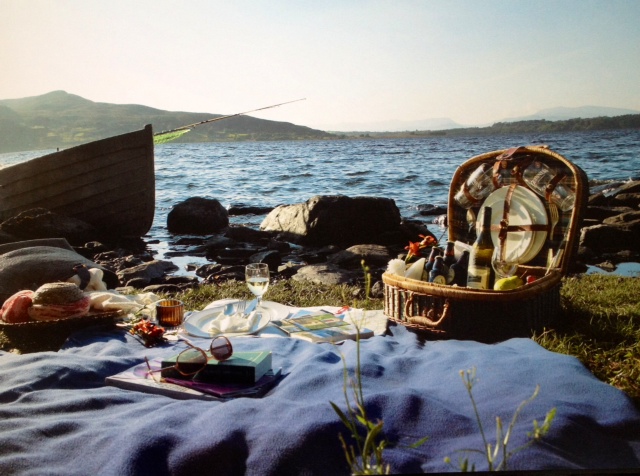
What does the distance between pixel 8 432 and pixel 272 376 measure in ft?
3.13

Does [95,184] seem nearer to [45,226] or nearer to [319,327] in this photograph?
[45,226]

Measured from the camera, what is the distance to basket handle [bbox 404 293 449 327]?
3.14 metres

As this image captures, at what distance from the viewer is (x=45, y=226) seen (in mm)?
9805

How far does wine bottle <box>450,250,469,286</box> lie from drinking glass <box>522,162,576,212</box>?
30.2 inches

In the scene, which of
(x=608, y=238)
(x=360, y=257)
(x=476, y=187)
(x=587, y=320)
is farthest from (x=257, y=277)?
(x=608, y=238)

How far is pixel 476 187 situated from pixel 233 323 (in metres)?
2.11

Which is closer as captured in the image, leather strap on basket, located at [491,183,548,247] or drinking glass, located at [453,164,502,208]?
leather strap on basket, located at [491,183,548,247]

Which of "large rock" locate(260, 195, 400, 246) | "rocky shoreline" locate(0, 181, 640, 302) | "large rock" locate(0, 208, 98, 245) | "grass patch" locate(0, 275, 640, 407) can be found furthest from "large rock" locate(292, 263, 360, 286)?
"large rock" locate(0, 208, 98, 245)

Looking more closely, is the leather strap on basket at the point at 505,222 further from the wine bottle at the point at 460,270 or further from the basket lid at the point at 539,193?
the wine bottle at the point at 460,270

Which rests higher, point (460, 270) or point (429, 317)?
point (460, 270)

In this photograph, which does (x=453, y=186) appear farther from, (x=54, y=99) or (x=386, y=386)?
(x=54, y=99)

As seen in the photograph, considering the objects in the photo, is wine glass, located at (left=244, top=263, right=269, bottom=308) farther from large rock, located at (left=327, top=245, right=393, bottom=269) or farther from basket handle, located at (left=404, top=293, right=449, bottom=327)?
large rock, located at (left=327, top=245, right=393, bottom=269)

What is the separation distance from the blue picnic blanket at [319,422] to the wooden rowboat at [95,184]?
8480mm

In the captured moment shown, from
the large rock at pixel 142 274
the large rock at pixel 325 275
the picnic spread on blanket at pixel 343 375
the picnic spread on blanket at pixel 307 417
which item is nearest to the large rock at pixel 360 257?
the large rock at pixel 325 275
